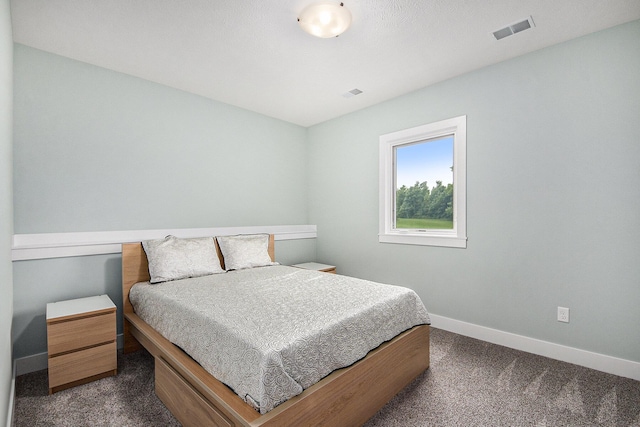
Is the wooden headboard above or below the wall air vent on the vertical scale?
below

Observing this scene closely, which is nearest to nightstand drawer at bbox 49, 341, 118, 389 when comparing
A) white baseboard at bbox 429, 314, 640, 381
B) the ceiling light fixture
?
the ceiling light fixture

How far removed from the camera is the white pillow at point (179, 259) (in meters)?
2.64

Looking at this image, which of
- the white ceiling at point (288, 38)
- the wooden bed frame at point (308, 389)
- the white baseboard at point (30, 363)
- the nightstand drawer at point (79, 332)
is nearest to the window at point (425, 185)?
the white ceiling at point (288, 38)

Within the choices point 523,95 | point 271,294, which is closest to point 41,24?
point 271,294

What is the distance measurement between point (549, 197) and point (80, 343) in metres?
Answer: 3.74

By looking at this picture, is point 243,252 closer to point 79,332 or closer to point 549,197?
point 79,332

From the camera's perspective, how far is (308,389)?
1.42m

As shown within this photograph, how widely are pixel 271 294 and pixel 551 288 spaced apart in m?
2.28

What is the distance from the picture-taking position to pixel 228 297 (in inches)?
82.8

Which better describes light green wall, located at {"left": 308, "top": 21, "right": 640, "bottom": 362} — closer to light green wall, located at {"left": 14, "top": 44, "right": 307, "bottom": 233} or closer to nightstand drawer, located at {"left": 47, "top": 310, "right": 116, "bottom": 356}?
light green wall, located at {"left": 14, "top": 44, "right": 307, "bottom": 233}

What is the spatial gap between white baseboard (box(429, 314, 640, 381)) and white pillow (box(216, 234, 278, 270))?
1.98 metres

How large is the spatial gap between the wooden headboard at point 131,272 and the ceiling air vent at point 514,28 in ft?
11.4

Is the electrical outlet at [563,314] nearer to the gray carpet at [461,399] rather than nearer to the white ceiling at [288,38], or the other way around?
the gray carpet at [461,399]

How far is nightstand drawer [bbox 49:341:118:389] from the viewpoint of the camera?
2.01m
